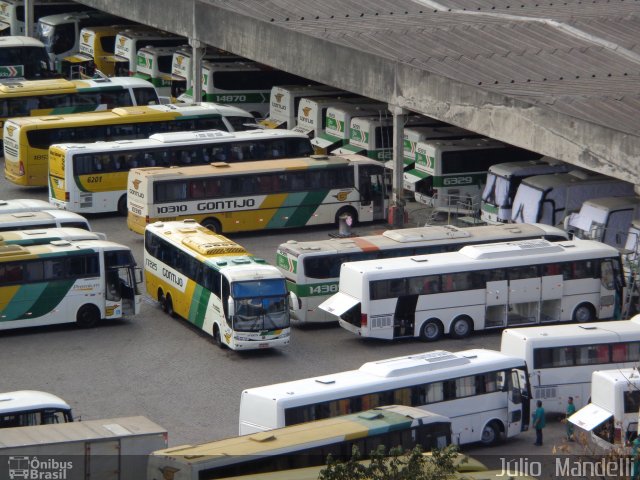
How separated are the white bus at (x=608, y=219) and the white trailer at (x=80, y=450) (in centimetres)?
1634

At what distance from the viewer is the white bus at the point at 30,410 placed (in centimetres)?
2225

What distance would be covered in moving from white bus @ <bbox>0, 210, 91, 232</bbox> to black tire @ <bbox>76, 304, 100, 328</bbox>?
3.32 meters

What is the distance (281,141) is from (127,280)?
11.3 metres

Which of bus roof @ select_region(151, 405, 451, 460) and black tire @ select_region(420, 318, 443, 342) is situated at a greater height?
bus roof @ select_region(151, 405, 451, 460)

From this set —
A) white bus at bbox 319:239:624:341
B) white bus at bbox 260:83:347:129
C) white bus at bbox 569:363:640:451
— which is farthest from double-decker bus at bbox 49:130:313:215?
white bus at bbox 569:363:640:451

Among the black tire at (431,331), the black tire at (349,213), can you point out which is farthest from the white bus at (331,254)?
the black tire at (349,213)

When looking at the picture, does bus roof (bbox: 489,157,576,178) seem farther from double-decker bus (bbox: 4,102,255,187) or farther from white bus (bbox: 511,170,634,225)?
double-decker bus (bbox: 4,102,255,187)

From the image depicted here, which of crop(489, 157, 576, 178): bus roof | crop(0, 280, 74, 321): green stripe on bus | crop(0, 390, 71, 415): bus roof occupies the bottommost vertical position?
crop(0, 280, 74, 321): green stripe on bus

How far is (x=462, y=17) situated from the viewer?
139 feet

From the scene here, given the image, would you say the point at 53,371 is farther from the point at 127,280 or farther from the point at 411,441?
the point at 411,441

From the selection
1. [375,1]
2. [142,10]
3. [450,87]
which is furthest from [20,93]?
[450,87]

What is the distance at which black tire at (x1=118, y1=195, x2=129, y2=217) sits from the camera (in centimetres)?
3909

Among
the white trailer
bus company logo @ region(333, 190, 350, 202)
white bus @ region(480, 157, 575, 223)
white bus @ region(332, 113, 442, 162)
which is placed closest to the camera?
the white trailer

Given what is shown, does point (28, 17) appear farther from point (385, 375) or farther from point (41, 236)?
point (385, 375)
